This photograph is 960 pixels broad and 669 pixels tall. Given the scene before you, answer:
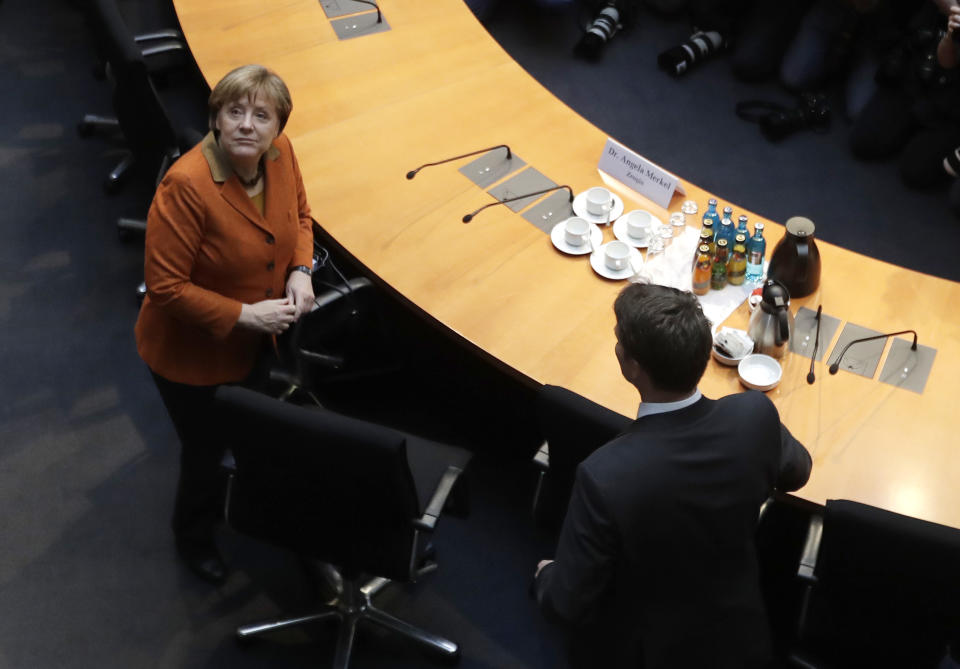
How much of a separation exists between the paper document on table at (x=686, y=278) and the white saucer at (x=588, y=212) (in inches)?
7.9

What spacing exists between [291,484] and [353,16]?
2213 mm

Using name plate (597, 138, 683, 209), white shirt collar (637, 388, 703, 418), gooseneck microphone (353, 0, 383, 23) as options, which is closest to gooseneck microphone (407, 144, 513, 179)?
name plate (597, 138, 683, 209)

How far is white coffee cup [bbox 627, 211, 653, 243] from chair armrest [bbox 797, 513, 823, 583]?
0.97 metres

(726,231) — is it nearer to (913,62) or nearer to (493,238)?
(493,238)

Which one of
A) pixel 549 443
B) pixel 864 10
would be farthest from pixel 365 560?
pixel 864 10

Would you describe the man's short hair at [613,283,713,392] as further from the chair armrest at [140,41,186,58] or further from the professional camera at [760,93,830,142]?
the professional camera at [760,93,830,142]

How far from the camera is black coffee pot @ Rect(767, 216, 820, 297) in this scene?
2535mm

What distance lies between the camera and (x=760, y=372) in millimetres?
2459

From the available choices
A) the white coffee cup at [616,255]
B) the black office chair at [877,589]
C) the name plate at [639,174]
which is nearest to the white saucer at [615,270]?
the white coffee cup at [616,255]

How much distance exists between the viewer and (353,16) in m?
3.72

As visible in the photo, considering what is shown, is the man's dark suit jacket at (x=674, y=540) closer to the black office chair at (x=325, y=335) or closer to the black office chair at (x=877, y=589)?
the black office chair at (x=877, y=589)

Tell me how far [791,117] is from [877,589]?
294cm

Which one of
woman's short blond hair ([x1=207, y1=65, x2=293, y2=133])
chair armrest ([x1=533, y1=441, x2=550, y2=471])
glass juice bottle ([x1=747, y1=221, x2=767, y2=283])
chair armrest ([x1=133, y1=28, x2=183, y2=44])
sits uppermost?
woman's short blond hair ([x1=207, y1=65, x2=293, y2=133])

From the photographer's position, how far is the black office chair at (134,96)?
2961 mm
